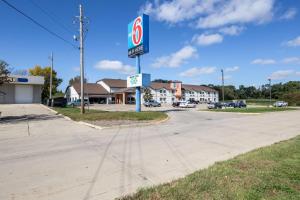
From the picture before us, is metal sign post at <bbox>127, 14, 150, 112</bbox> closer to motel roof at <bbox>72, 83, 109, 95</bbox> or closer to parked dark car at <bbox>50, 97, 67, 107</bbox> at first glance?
parked dark car at <bbox>50, 97, 67, 107</bbox>

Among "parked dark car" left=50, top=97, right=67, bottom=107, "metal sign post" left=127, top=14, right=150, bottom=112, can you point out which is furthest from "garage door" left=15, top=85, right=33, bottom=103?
"metal sign post" left=127, top=14, right=150, bottom=112

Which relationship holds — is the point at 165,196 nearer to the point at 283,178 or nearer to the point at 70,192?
the point at 70,192

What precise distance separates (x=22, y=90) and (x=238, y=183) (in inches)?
1744

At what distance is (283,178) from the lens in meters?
5.35

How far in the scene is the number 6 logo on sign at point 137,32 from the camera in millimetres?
27306

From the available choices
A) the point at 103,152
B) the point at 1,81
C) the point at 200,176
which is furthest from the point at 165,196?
the point at 1,81

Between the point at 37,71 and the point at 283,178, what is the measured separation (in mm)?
77065

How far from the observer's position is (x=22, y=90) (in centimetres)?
4238

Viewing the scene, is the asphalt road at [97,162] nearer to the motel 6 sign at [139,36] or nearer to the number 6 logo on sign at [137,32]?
the motel 6 sign at [139,36]

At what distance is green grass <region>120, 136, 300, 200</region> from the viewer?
14.8 feet

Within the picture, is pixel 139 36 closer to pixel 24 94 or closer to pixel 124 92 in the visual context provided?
pixel 24 94

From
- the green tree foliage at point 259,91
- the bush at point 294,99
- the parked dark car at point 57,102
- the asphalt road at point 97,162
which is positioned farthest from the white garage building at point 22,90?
the green tree foliage at point 259,91

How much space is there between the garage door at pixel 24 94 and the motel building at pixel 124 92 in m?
18.3

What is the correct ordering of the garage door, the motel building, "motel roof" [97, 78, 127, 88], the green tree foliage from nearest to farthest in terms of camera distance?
the garage door → the motel building → "motel roof" [97, 78, 127, 88] → the green tree foliage
